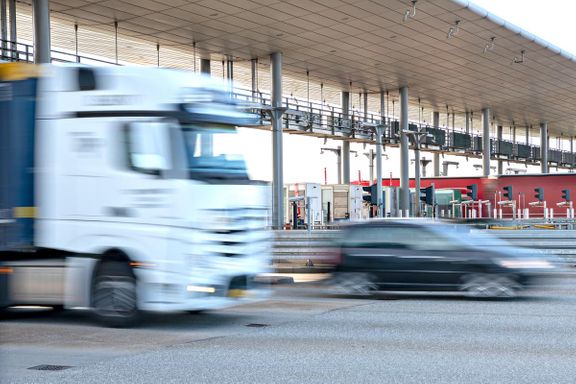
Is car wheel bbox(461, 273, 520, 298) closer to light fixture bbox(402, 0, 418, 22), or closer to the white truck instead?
the white truck

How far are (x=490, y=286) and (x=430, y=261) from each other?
43.5 inches

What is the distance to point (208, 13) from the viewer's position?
93.3 feet

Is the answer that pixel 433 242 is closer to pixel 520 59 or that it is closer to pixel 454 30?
pixel 454 30

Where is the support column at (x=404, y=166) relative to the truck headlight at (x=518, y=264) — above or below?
above

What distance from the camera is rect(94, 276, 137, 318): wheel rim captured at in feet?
35.7

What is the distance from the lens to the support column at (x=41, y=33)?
23750 mm

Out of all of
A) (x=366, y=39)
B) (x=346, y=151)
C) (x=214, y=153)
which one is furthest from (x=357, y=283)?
(x=346, y=151)

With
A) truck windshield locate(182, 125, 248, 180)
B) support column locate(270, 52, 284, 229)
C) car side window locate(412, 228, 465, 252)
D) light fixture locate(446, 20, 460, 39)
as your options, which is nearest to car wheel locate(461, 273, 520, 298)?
car side window locate(412, 228, 465, 252)

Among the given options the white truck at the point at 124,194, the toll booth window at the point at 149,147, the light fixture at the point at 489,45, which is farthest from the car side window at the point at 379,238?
the light fixture at the point at 489,45

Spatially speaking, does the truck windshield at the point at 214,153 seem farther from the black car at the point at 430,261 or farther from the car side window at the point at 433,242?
the car side window at the point at 433,242

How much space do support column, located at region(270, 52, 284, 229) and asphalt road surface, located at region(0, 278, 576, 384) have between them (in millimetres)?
19872

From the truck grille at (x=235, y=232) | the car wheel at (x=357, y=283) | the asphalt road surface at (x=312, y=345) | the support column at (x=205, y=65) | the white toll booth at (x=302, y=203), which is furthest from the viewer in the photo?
the white toll booth at (x=302, y=203)

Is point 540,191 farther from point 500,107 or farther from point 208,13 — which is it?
point 208,13

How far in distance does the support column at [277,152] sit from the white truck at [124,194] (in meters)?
22.1
